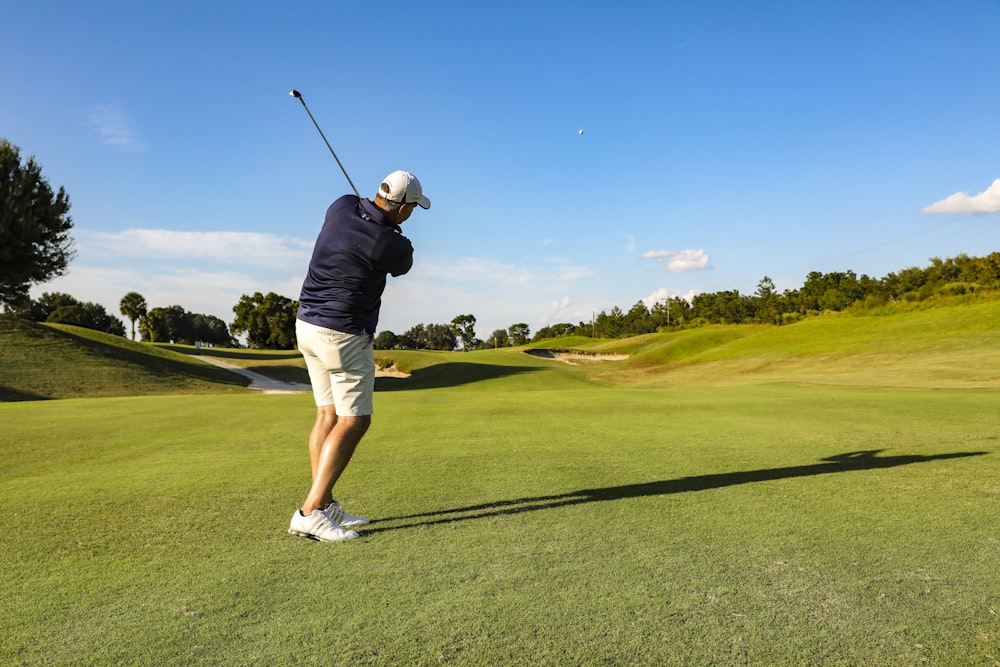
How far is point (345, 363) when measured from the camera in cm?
457

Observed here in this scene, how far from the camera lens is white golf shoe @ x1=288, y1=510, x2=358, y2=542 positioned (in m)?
4.12

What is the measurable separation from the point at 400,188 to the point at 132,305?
358 feet

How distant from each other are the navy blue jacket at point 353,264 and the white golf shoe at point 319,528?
1313 millimetres

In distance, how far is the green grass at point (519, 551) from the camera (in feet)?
8.48

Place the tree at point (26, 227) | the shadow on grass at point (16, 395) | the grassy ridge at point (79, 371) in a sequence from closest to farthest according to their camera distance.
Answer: the shadow on grass at point (16, 395) < the grassy ridge at point (79, 371) < the tree at point (26, 227)

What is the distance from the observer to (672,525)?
428 centimetres

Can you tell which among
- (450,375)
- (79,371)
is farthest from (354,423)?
(450,375)

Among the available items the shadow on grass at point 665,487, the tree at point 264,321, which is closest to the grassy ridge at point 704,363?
the shadow on grass at point 665,487

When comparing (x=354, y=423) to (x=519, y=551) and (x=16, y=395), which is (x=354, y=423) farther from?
(x=16, y=395)

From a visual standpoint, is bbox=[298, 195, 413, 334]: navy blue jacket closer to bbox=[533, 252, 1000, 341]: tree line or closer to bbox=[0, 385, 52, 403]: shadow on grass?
bbox=[0, 385, 52, 403]: shadow on grass

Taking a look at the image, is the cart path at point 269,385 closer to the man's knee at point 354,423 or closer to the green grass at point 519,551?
the green grass at point 519,551

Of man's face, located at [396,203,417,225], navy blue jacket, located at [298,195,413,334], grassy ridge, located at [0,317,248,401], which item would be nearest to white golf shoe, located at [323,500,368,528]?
navy blue jacket, located at [298,195,413,334]

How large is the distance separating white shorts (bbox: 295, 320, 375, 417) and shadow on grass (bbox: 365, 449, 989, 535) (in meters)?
0.89

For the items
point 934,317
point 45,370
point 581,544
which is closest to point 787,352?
point 934,317
